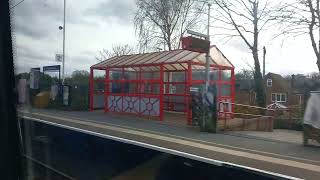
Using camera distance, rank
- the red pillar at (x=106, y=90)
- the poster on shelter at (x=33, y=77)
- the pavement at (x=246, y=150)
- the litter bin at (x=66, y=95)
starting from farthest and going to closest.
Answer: the red pillar at (x=106, y=90) → the litter bin at (x=66, y=95) → the pavement at (x=246, y=150) → the poster on shelter at (x=33, y=77)

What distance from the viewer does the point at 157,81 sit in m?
16.4

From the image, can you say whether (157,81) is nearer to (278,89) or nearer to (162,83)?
(162,83)

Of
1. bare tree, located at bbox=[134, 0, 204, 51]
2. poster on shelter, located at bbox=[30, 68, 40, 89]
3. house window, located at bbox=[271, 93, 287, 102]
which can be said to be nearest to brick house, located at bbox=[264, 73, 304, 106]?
house window, located at bbox=[271, 93, 287, 102]

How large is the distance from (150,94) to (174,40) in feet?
31.9

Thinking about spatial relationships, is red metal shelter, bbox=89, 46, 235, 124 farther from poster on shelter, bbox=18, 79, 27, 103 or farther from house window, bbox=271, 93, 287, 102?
house window, bbox=271, 93, 287, 102

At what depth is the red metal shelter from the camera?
1574 cm

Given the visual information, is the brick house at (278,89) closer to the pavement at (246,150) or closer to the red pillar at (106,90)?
the red pillar at (106,90)

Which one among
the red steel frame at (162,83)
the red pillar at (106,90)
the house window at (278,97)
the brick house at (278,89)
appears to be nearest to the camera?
the red steel frame at (162,83)

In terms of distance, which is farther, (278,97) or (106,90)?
(278,97)

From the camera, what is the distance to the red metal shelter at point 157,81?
15744 mm

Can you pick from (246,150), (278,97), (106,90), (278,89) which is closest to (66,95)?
(106,90)

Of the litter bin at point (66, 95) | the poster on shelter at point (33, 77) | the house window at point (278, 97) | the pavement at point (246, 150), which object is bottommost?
the pavement at point (246, 150)

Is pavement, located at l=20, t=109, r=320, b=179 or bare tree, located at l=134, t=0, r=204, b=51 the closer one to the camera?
pavement, located at l=20, t=109, r=320, b=179

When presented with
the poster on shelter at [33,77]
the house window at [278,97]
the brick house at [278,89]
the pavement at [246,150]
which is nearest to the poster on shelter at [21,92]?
the poster on shelter at [33,77]
